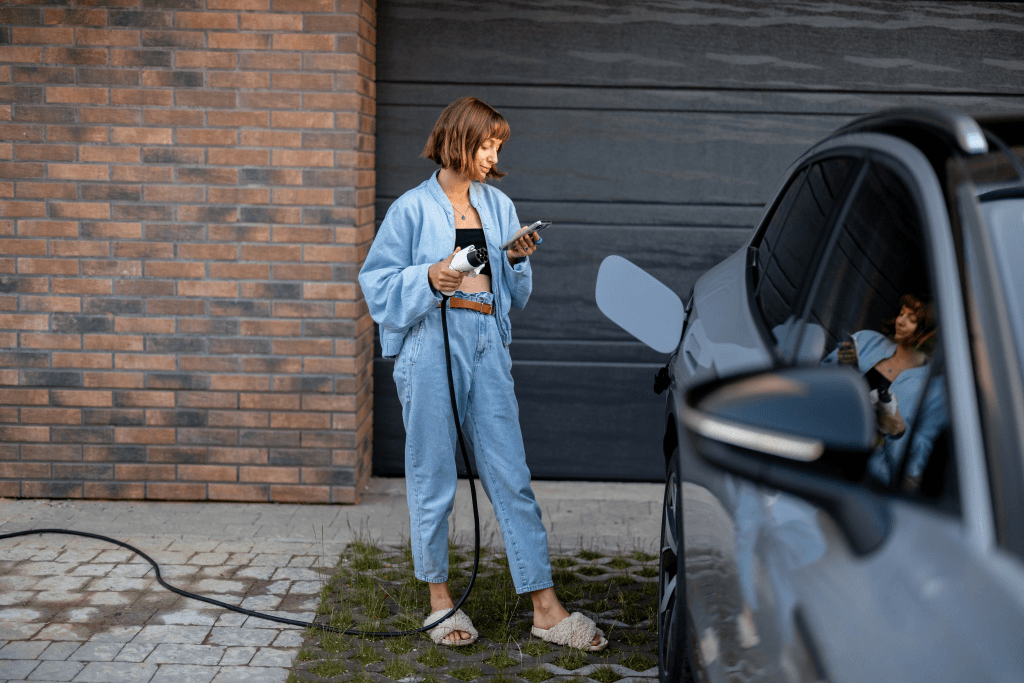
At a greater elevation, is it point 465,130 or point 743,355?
point 465,130

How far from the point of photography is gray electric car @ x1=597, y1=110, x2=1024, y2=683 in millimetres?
1141

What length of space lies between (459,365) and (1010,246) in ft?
7.39

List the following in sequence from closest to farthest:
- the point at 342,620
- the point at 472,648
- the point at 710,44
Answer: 1. the point at 472,648
2. the point at 342,620
3. the point at 710,44

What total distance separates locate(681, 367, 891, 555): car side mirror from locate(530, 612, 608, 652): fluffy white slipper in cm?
223

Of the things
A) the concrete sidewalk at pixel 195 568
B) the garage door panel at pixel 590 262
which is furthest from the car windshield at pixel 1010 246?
the garage door panel at pixel 590 262

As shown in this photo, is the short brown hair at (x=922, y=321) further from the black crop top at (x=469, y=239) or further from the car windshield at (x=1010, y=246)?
the black crop top at (x=469, y=239)

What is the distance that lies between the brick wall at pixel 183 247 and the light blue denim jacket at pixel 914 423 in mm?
3776

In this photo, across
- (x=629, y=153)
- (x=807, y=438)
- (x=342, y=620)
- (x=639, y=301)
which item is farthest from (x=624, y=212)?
(x=807, y=438)

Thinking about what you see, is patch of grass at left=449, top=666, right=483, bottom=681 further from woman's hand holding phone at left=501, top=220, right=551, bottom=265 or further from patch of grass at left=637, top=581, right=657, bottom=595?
woman's hand holding phone at left=501, top=220, right=551, bottom=265

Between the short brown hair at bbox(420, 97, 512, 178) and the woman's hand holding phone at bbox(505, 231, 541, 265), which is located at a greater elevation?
the short brown hair at bbox(420, 97, 512, 178)

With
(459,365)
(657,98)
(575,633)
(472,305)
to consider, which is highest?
(657,98)

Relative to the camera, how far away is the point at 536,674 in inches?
126

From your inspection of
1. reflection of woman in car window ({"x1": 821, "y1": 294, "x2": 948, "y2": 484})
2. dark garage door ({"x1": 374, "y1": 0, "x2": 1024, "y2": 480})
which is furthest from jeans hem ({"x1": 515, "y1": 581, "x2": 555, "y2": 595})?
dark garage door ({"x1": 374, "y1": 0, "x2": 1024, "y2": 480})

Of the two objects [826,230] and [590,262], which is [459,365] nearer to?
[826,230]
